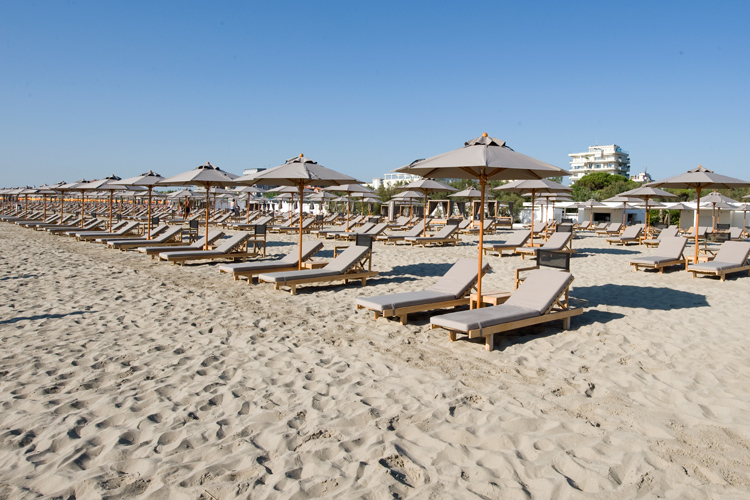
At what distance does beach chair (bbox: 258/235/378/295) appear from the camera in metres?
7.93

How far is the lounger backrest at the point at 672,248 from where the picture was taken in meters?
10.9

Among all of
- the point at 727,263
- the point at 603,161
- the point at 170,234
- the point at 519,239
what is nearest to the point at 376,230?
the point at 519,239

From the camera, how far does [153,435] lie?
3.14 metres

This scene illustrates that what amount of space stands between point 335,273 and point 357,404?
4.89m

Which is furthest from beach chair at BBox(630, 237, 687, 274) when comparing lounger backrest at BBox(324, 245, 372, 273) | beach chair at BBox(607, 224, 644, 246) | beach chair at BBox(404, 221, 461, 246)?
beach chair at BBox(404, 221, 461, 246)

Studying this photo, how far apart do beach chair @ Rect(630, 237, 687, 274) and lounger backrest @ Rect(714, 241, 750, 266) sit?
2.18 feet

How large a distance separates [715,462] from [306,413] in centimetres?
243

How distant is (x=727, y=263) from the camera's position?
397 inches

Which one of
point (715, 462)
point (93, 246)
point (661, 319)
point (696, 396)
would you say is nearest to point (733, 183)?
point (661, 319)

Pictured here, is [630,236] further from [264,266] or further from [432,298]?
[432,298]

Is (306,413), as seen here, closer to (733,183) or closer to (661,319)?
(661,319)

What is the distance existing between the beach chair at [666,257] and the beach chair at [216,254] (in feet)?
27.5

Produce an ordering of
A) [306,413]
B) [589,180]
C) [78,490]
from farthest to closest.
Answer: [589,180] < [306,413] < [78,490]

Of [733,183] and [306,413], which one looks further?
[733,183]
